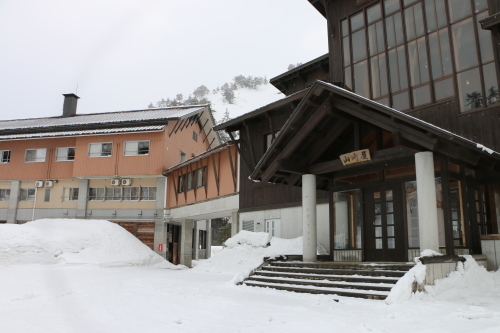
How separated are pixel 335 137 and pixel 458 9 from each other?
569 centimetres

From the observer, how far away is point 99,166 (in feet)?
99.6

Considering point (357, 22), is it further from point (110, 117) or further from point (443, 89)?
point (110, 117)

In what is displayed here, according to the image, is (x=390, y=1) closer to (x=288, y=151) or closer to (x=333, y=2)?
(x=333, y=2)

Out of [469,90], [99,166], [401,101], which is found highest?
[99,166]

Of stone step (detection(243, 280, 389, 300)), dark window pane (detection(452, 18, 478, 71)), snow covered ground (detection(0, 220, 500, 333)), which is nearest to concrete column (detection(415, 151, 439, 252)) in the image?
snow covered ground (detection(0, 220, 500, 333))

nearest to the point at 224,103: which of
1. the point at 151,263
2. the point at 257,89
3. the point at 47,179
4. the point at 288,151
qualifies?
the point at 257,89

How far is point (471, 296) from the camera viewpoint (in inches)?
338

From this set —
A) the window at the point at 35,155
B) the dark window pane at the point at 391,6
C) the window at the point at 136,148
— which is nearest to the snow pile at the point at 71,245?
the window at the point at 136,148

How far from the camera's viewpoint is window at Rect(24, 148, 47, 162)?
32.8 meters

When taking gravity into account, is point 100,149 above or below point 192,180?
above

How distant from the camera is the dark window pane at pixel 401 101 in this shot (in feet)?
44.9

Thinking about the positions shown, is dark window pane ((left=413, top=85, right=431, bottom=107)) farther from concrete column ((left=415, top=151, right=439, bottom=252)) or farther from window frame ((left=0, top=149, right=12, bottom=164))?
window frame ((left=0, top=149, right=12, bottom=164))

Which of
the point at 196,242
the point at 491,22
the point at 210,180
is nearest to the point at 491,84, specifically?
the point at 491,22

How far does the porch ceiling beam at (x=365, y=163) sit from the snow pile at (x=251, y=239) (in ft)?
21.2
